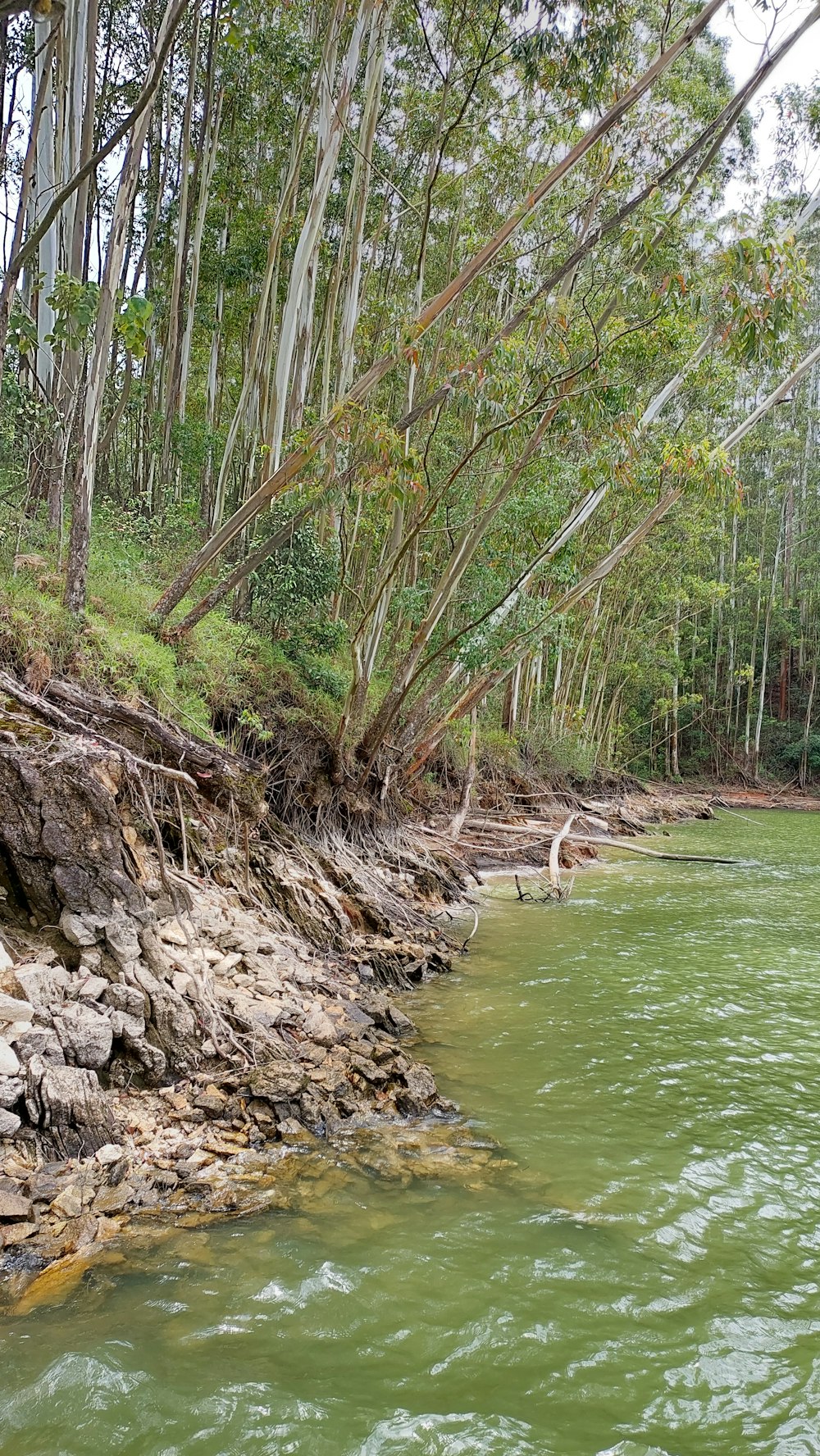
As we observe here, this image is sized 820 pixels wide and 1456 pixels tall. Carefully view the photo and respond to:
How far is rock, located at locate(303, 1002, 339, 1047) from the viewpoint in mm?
5098

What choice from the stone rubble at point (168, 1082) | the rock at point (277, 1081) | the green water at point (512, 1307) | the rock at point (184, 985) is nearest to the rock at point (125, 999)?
the stone rubble at point (168, 1082)

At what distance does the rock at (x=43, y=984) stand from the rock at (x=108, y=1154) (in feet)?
2.49

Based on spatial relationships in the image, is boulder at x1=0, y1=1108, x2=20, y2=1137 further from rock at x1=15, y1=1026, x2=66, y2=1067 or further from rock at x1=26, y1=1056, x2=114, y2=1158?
rock at x1=15, y1=1026, x2=66, y2=1067

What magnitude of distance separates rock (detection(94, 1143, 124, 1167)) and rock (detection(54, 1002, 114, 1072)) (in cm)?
47

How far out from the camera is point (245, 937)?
593cm

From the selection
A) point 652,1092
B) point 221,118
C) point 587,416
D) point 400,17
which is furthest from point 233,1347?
point 221,118

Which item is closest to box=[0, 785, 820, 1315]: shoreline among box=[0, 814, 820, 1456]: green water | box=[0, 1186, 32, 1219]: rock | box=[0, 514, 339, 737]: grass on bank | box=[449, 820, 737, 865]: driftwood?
box=[0, 1186, 32, 1219]: rock

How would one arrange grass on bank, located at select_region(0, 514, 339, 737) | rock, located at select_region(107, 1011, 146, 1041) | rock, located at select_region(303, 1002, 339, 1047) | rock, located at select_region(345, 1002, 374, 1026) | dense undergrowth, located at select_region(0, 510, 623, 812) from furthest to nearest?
1. dense undergrowth, located at select_region(0, 510, 623, 812)
2. grass on bank, located at select_region(0, 514, 339, 737)
3. rock, located at select_region(345, 1002, 374, 1026)
4. rock, located at select_region(303, 1002, 339, 1047)
5. rock, located at select_region(107, 1011, 146, 1041)

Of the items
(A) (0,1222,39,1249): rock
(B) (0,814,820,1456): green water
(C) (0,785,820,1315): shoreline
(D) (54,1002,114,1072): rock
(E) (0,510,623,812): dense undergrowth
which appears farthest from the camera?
(E) (0,510,623,812): dense undergrowth

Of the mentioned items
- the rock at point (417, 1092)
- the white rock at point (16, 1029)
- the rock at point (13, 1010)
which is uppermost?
the rock at point (13, 1010)

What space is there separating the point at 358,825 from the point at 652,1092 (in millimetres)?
5293

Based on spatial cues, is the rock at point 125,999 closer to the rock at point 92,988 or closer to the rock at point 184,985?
the rock at point 92,988

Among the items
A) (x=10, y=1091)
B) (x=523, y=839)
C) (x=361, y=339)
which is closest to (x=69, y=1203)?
(x=10, y=1091)

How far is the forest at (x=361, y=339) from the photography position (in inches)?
282
